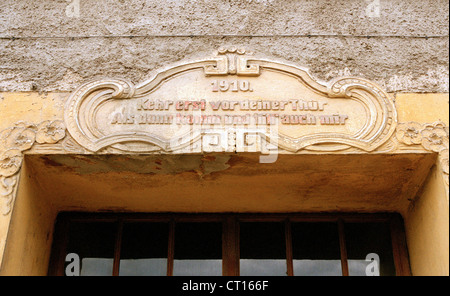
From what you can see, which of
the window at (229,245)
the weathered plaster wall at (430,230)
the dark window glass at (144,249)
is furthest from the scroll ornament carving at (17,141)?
the weathered plaster wall at (430,230)

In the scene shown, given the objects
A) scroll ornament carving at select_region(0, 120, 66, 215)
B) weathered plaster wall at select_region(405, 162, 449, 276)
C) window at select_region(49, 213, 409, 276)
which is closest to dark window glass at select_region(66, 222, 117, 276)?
window at select_region(49, 213, 409, 276)

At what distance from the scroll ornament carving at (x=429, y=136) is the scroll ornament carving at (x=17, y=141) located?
2239 millimetres

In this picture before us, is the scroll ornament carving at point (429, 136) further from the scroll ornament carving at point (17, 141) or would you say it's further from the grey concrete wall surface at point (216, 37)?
the scroll ornament carving at point (17, 141)

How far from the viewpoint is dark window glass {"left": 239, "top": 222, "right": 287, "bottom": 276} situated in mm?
4180

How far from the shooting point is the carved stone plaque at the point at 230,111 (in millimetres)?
3785

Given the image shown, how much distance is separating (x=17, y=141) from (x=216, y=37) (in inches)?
62.3

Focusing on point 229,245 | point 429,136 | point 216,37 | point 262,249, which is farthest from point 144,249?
point 429,136

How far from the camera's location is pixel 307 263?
4.20m

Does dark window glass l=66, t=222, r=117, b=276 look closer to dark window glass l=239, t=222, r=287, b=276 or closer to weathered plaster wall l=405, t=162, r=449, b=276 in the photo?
dark window glass l=239, t=222, r=287, b=276

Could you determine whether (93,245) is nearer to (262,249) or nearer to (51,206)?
(51,206)
